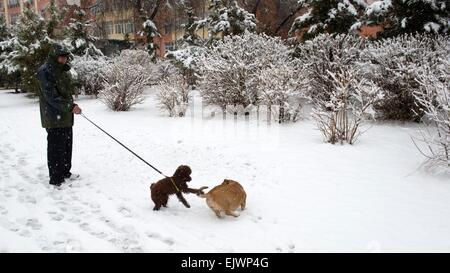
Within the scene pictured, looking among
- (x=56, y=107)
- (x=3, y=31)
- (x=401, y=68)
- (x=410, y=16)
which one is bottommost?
(x=56, y=107)

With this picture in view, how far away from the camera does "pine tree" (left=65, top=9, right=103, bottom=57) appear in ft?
60.7

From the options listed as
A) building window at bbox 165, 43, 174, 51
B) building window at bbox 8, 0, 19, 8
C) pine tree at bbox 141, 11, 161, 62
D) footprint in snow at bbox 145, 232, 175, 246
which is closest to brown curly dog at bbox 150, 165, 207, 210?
footprint in snow at bbox 145, 232, 175, 246

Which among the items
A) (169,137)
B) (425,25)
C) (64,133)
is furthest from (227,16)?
(64,133)

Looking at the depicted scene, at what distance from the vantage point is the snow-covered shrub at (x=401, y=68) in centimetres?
824

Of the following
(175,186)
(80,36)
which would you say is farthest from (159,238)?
(80,36)

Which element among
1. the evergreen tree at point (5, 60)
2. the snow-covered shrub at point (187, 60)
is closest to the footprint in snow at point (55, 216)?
the snow-covered shrub at point (187, 60)

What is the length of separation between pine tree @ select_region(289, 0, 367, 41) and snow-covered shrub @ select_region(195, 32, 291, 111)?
3071mm

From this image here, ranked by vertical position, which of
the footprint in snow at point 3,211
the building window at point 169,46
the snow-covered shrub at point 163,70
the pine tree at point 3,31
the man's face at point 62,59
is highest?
the building window at point 169,46

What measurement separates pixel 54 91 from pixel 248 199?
283 cm

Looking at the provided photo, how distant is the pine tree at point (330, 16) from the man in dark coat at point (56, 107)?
9551 mm

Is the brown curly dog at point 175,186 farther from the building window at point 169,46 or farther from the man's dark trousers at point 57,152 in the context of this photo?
the building window at point 169,46

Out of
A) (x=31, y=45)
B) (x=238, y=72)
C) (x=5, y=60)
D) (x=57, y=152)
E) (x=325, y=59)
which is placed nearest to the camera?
(x=57, y=152)

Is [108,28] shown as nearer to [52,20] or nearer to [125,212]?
[52,20]

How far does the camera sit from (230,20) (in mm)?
15500
